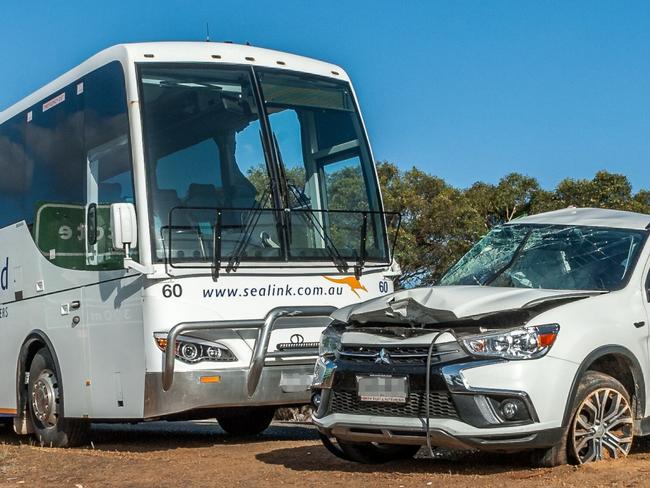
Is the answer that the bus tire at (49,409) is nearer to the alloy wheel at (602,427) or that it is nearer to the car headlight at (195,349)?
the car headlight at (195,349)

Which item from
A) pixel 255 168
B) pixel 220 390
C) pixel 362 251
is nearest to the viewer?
pixel 220 390

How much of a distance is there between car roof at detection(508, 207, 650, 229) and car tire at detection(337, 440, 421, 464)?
7.36 ft

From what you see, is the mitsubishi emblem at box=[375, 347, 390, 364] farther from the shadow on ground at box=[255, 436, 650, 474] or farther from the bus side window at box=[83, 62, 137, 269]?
the bus side window at box=[83, 62, 137, 269]

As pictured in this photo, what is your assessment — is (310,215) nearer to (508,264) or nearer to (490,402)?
(508,264)

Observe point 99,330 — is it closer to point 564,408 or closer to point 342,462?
point 342,462

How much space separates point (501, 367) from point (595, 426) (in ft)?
2.83

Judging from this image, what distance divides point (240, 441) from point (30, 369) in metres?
2.55

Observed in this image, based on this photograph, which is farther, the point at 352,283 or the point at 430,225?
the point at 430,225

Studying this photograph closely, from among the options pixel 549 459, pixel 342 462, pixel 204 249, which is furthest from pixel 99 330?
pixel 549 459

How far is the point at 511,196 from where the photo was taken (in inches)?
1612

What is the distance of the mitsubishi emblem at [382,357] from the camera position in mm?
7961

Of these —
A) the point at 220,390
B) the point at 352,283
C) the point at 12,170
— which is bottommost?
the point at 220,390

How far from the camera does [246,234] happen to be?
36.0 ft

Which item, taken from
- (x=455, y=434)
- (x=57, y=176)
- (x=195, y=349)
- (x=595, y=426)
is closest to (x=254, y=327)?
(x=195, y=349)
